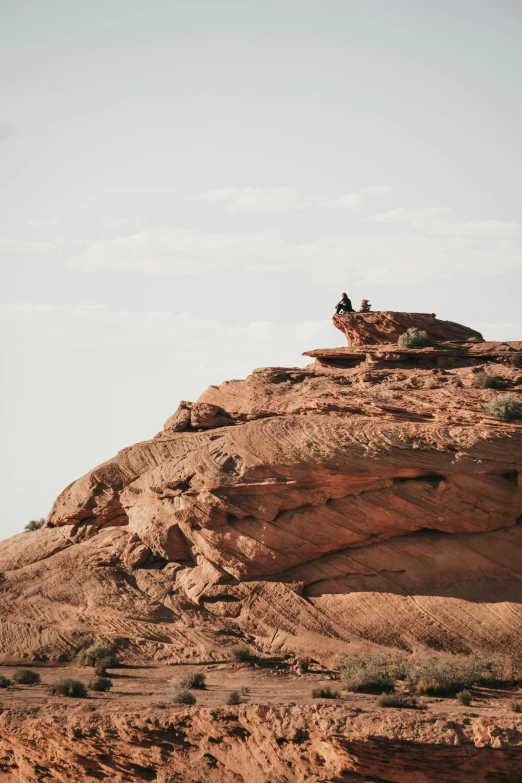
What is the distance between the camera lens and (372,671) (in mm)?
21750

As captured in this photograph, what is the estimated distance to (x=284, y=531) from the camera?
85.2 feet

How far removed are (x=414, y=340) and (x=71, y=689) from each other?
1501cm

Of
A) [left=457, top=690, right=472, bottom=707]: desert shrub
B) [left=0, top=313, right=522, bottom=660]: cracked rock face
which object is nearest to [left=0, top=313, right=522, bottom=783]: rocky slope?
[left=0, top=313, right=522, bottom=660]: cracked rock face

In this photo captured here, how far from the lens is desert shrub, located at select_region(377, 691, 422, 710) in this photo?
792 inches

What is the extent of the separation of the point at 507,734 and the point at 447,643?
5525 millimetres

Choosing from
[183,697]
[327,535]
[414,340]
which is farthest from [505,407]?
[183,697]

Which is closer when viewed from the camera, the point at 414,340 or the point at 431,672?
the point at 431,672

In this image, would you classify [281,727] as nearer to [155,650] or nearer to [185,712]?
[185,712]

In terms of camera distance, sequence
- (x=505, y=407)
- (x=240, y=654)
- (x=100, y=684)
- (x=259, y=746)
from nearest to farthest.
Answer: (x=259, y=746), (x=100, y=684), (x=240, y=654), (x=505, y=407)

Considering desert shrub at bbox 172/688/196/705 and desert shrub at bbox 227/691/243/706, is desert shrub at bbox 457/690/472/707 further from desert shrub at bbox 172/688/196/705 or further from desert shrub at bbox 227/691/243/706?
desert shrub at bbox 172/688/196/705

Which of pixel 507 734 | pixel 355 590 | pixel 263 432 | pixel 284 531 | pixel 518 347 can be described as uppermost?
pixel 518 347

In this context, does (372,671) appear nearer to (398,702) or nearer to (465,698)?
(398,702)

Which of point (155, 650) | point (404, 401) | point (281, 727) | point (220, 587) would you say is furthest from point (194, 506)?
point (281, 727)

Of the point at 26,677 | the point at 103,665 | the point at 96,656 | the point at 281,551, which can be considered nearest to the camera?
the point at 26,677
